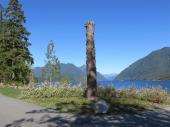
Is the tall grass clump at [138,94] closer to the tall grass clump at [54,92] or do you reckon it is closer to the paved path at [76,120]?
the tall grass clump at [54,92]

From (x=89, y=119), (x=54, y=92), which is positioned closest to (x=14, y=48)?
(x=54, y=92)

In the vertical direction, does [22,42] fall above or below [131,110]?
above

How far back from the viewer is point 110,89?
25000 millimetres

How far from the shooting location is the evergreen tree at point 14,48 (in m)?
53.4

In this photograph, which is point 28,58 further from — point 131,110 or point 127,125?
point 127,125

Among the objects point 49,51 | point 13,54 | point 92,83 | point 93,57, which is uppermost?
point 49,51

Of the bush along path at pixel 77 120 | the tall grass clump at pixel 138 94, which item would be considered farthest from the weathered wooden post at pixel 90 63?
the bush along path at pixel 77 120

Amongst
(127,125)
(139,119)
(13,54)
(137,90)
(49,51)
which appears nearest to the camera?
(127,125)

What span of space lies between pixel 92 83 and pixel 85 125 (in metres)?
10.3

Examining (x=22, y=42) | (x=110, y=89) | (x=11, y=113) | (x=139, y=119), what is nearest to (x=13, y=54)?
(x=22, y=42)

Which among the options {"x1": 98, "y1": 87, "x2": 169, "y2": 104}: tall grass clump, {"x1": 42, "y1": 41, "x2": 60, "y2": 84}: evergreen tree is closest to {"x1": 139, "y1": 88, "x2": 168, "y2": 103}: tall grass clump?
{"x1": 98, "y1": 87, "x2": 169, "y2": 104}: tall grass clump

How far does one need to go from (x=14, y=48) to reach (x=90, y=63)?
32.6 metres

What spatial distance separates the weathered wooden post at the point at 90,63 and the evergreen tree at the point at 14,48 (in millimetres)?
31475

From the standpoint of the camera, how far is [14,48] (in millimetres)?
53688
